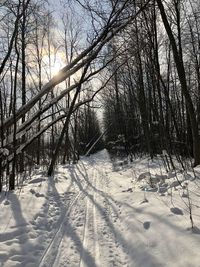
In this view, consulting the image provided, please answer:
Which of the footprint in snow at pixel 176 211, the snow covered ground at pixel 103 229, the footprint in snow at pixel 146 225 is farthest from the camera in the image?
the footprint in snow at pixel 176 211

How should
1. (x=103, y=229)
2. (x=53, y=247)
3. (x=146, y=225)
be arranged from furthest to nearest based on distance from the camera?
(x=103, y=229) → (x=146, y=225) → (x=53, y=247)

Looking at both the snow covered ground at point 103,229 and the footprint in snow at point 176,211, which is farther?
the footprint in snow at point 176,211

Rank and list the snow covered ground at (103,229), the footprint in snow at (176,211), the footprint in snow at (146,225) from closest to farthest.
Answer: the snow covered ground at (103,229) → the footprint in snow at (146,225) → the footprint in snow at (176,211)

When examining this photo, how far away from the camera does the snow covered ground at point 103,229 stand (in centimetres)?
412

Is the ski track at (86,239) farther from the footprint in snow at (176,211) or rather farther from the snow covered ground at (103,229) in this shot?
the footprint in snow at (176,211)

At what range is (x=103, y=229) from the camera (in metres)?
5.62

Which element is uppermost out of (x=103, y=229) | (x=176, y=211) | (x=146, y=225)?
(x=176, y=211)

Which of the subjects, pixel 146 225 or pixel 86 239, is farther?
pixel 146 225

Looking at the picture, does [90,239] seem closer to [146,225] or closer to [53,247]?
[53,247]

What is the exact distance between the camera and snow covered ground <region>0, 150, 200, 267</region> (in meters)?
4.12

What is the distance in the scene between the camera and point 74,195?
927cm

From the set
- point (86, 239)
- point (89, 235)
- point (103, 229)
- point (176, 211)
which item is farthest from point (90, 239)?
point (176, 211)

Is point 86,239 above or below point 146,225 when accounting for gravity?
below

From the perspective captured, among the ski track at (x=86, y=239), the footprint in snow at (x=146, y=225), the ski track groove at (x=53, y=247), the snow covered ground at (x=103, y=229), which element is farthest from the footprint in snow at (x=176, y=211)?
the ski track groove at (x=53, y=247)
